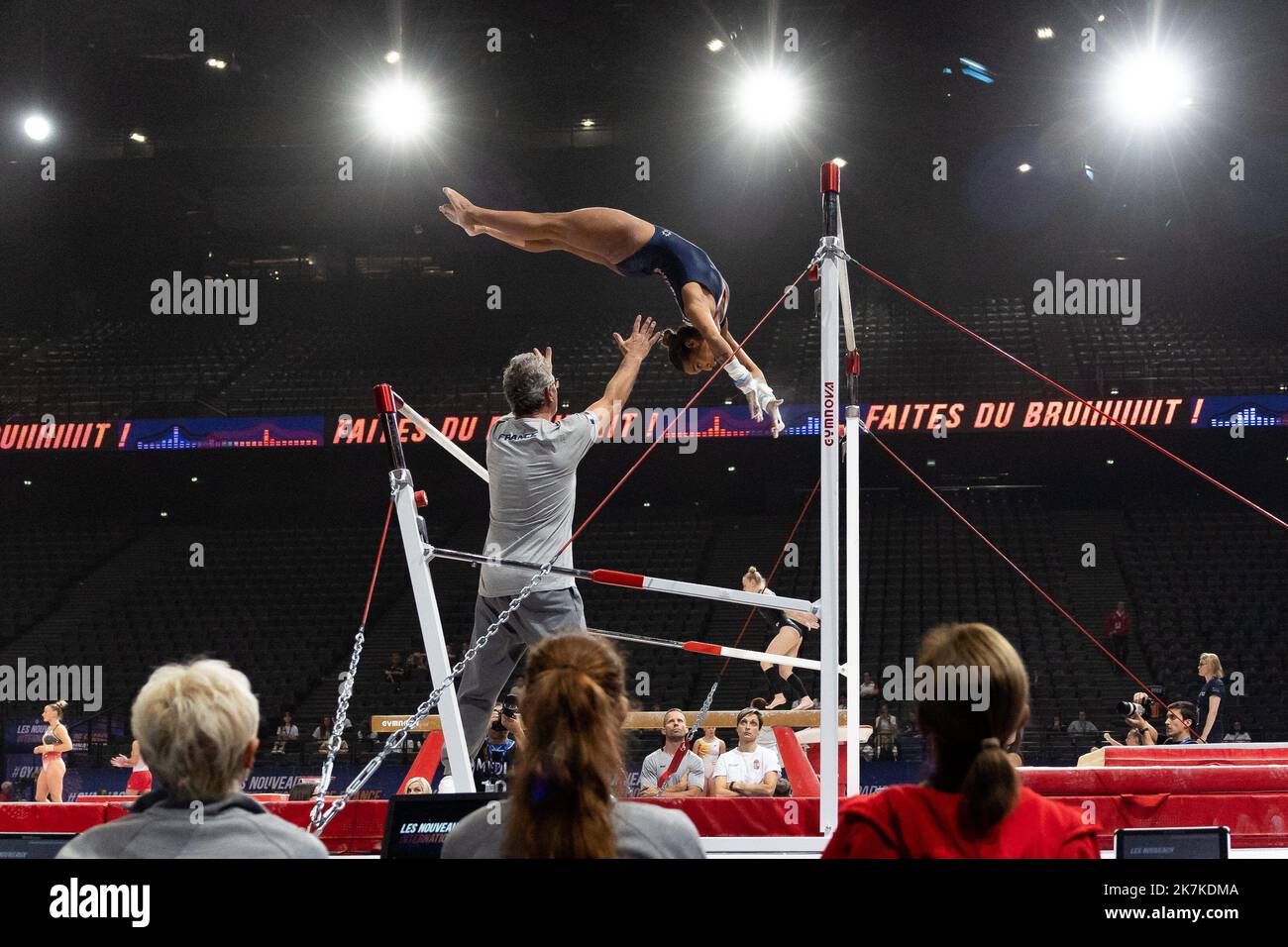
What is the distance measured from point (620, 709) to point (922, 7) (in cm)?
1401

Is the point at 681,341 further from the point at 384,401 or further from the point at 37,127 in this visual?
the point at 37,127

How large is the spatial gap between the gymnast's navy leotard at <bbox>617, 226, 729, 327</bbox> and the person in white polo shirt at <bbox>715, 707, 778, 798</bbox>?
7.70 ft

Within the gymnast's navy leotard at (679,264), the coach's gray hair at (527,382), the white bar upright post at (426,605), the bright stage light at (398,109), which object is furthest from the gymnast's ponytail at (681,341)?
the bright stage light at (398,109)

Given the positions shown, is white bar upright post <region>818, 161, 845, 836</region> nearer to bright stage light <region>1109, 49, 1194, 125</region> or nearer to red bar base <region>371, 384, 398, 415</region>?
red bar base <region>371, 384, 398, 415</region>

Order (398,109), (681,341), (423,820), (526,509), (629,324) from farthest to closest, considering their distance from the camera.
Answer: (629,324), (398,109), (681,341), (526,509), (423,820)

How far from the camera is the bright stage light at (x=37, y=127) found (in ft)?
50.5

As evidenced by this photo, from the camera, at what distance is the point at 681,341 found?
16.9 ft

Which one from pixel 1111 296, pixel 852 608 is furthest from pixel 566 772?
pixel 1111 296

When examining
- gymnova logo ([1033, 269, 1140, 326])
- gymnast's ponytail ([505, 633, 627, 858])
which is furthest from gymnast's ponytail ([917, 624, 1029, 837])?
gymnova logo ([1033, 269, 1140, 326])

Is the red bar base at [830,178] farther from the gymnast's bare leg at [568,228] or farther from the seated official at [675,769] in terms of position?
the seated official at [675,769]

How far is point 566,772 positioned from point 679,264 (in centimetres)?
373

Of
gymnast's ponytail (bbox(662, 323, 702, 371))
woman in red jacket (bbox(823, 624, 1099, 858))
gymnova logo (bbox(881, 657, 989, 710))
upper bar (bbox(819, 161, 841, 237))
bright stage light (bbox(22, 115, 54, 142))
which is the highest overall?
bright stage light (bbox(22, 115, 54, 142))

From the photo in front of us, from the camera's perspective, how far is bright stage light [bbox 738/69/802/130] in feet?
49.4
